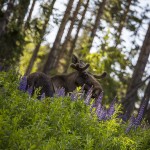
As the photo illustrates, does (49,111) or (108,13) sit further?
(108,13)

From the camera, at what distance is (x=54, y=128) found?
4.93m

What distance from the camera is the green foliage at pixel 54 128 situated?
4.23 meters

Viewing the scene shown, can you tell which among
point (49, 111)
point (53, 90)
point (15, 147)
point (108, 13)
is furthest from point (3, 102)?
point (108, 13)

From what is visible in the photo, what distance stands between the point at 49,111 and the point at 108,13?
28.5m

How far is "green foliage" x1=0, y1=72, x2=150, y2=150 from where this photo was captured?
13.9 feet

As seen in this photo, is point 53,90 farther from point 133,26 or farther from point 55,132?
point 133,26

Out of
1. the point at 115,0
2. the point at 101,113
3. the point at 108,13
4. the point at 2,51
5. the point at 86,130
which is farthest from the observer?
the point at 108,13

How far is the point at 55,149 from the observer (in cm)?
415

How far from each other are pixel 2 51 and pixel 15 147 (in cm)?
1387

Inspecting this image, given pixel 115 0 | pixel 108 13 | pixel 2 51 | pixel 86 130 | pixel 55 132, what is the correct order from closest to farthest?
pixel 55 132
pixel 86 130
pixel 2 51
pixel 115 0
pixel 108 13

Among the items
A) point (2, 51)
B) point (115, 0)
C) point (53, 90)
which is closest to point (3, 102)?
point (53, 90)

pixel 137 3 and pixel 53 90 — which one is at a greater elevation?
pixel 137 3

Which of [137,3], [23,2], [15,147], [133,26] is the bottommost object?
[15,147]

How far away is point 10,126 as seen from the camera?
4.39 m
